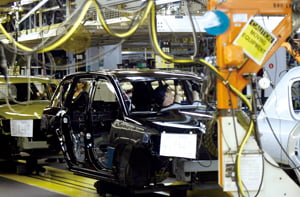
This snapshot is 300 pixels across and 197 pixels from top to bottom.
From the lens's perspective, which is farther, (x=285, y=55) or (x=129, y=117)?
(x=285, y=55)

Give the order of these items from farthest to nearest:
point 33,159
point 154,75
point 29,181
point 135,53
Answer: point 135,53
point 33,159
point 29,181
point 154,75

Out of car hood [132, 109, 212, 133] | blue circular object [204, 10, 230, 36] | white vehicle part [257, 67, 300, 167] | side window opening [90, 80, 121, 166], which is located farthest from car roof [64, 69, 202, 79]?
blue circular object [204, 10, 230, 36]

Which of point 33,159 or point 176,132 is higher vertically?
point 176,132

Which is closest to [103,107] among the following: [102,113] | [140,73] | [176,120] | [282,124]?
[102,113]

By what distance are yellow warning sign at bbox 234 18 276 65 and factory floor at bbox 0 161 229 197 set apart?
3093 millimetres

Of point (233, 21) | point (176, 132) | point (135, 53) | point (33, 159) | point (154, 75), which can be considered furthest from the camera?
point (135, 53)

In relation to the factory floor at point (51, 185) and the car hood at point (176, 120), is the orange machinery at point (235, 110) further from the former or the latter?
the factory floor at point (51, 185)

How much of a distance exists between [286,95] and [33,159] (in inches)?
222

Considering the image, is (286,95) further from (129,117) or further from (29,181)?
(29,181)

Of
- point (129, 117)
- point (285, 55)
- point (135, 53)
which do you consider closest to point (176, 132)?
point (129, 117)

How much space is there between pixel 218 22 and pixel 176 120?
218 centimetres

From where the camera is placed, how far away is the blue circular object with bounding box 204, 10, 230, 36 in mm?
5891

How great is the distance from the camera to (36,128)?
10922 mm

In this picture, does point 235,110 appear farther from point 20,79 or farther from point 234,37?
point 20,79
